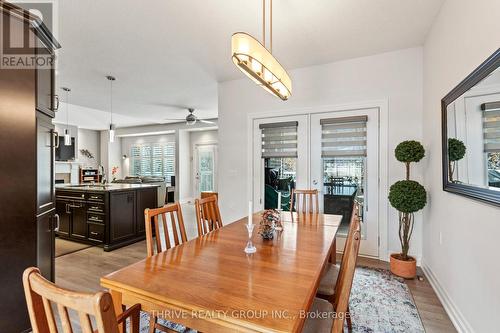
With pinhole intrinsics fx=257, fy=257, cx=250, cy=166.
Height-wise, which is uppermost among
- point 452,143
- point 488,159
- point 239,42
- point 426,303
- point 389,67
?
point 389,67

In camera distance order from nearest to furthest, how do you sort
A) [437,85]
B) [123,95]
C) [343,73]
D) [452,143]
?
[452,143] < [437,85] < [343,73] < [123,95]

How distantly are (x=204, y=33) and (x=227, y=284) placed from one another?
2785 mm

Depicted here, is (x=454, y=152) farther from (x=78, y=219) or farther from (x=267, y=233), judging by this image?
(x=78, y=219)

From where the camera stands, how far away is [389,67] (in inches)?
136

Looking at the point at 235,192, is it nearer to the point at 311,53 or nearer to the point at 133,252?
the point at 133,252

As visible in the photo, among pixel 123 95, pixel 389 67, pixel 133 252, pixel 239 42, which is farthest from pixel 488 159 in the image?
pixel 123 95

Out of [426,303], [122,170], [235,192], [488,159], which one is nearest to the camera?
[488,159]

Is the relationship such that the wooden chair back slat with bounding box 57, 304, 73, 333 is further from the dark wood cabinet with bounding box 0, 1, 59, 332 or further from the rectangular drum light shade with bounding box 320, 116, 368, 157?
the rectangular drum light shade with bounding box 320, 116, 368, 157

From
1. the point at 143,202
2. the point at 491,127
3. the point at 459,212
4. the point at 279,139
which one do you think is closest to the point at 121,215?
the point at 143,202

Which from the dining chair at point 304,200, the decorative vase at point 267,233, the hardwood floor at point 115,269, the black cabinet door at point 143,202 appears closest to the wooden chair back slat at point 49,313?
the decorative vase at point 267,233

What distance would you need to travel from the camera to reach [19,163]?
1833mm

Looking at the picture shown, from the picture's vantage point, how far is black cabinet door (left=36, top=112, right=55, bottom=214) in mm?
2023

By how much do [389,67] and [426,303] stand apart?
2.84 metres

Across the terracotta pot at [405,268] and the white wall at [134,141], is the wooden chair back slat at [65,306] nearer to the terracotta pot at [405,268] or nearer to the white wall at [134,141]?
the terracotta pot at [405,268]
